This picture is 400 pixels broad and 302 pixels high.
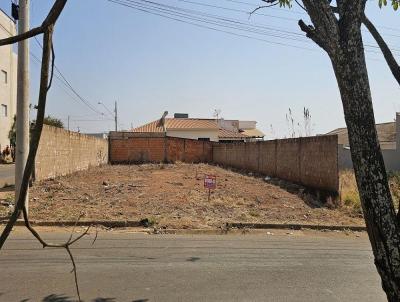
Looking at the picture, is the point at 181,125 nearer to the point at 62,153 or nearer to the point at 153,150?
the point at 153,150

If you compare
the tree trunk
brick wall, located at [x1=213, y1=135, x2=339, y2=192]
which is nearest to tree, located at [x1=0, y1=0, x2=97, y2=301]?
the tree trunk

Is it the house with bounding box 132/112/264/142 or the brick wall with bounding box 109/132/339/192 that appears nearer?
the brick wall with bounding box 109/132/339/192

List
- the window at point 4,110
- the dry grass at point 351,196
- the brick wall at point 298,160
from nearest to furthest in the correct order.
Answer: the dry grass at point 351,196 → the brick wall at point 298,160 → the window at point 4,110

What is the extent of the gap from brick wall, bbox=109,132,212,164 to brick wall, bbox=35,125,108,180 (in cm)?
834

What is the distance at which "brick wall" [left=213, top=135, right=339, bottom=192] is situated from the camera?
49.9ft

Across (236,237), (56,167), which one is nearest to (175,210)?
(236,237)

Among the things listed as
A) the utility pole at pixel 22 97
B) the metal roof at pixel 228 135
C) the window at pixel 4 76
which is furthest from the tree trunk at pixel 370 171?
the metal roof at pixel 228 135

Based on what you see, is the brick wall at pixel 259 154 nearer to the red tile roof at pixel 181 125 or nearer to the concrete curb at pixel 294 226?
the concrete curb at pixel 294 226

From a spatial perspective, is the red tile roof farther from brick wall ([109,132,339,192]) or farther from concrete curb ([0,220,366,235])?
concrete curb ([0,220,366,235])

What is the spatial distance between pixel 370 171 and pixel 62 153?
19.2 meters

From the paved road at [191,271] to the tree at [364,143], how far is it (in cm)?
316

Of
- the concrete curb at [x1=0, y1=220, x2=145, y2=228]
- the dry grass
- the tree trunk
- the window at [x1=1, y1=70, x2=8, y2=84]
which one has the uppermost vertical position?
the window at [x1=1, y1=70, x2=8, y2=84]

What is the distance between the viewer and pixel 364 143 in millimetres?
2406

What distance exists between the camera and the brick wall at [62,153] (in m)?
17.1
